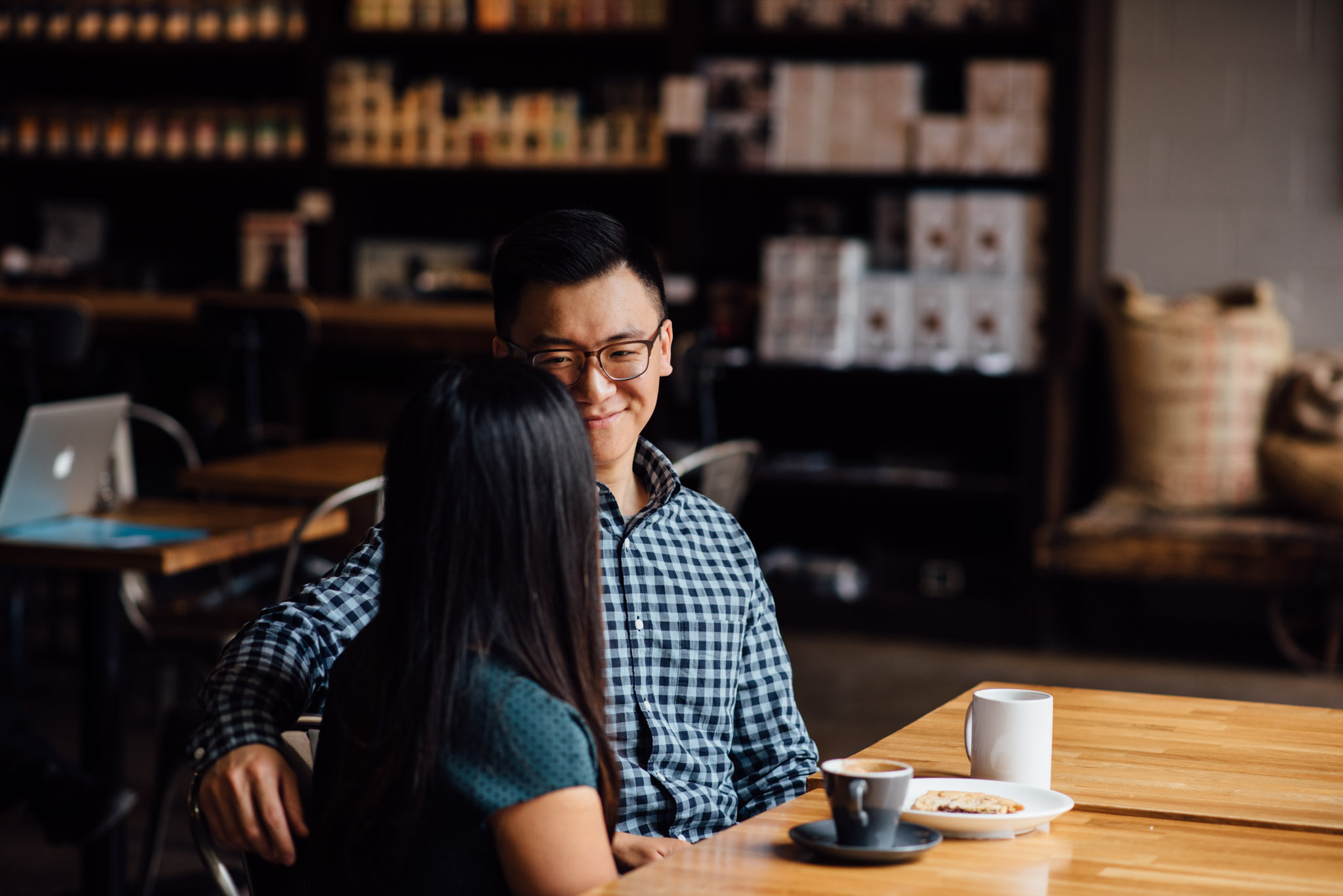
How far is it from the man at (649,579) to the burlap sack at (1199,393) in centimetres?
348

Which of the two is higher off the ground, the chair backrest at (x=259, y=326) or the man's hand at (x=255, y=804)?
the chair backrest at (x=259, y=326)

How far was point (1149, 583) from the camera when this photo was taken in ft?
17.2

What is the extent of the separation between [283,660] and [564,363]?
44cm

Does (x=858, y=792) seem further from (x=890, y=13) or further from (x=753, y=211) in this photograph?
(x=753, y=211)

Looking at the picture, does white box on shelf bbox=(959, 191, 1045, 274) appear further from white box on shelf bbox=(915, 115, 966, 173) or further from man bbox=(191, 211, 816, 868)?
man bbox=(191, 211, 816, 868)

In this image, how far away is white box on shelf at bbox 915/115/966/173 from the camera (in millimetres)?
4977

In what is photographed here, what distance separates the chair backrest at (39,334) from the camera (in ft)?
14.7

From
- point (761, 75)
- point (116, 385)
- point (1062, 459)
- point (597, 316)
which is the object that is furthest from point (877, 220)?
point (597, 316)

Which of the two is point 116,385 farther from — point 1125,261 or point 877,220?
point 1125,261

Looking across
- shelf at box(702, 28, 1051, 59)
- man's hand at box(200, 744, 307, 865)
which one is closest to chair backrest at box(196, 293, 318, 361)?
shelf at box(702, 28, 1051, 59)

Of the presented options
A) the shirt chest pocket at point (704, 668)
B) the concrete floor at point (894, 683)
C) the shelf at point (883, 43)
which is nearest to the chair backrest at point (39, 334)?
the concrete floor at point (894, 683)

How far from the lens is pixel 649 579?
5.08ft

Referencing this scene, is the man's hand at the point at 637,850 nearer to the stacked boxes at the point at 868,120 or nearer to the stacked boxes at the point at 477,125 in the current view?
the stacked boxes at the point at 868,120

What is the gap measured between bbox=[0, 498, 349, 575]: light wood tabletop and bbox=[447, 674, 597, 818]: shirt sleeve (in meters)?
1.67
